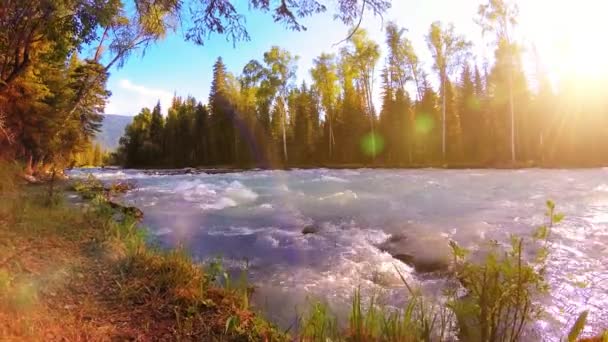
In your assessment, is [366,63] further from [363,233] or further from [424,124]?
[363,233]

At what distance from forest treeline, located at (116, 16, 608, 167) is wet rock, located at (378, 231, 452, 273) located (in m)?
19.4

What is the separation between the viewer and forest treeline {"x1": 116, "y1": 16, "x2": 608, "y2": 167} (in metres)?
29.4

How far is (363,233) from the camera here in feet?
20.5

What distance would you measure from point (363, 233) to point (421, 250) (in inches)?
51.8

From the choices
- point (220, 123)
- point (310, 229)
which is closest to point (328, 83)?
point (220, 123)

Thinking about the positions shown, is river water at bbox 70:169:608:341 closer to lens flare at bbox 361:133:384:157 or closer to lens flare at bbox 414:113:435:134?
lens flare at bbox 414:113:435:134

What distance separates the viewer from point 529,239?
5223 mm

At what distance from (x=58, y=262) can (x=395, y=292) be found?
3.72 metres

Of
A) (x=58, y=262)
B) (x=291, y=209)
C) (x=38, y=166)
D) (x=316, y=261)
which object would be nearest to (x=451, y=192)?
(x=291, y=209)

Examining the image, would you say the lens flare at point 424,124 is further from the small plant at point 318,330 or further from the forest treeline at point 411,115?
the small plant at point 318,330

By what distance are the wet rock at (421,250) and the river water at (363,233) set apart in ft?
0.34

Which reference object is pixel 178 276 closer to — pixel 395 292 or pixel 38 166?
pixel 395 292

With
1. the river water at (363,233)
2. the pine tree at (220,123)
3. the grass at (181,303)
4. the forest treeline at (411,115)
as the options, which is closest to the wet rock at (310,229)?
the river water at (363,233)

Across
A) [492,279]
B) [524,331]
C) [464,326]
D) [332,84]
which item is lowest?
[524,331]
